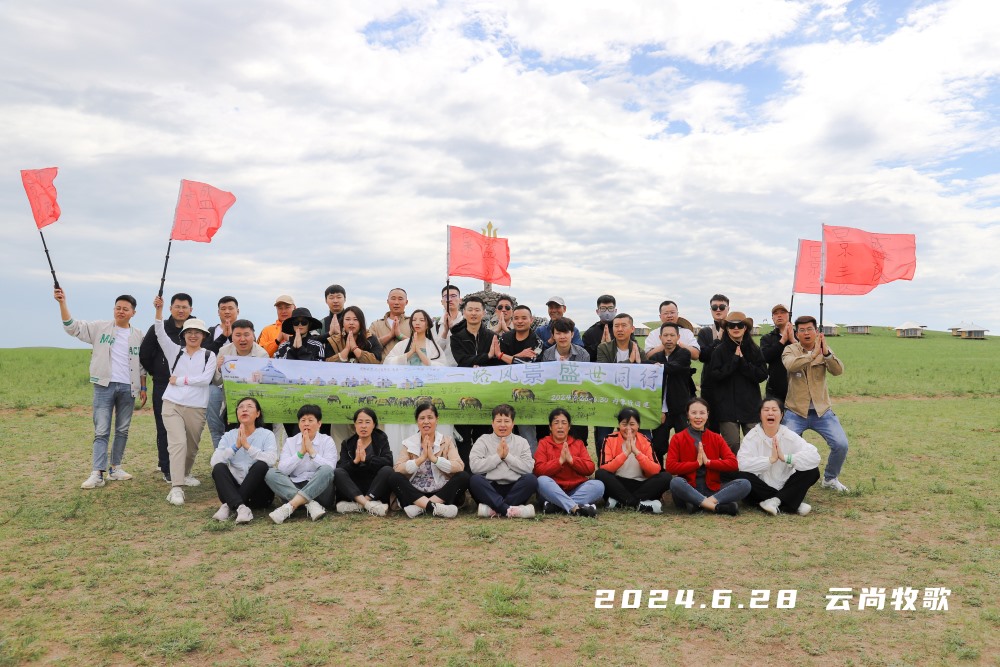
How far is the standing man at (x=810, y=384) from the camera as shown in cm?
857

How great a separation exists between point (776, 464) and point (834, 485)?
70.5 inches

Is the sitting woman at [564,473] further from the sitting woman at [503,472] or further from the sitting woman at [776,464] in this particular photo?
the sitting woman at [776,464]

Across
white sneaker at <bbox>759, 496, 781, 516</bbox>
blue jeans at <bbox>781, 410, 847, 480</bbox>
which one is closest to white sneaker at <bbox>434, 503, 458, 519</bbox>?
white sneaker at <bbox>759, 496, 781, 516</bbox>

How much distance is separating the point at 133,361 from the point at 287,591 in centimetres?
536

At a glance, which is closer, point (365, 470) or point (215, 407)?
point (365, 470)

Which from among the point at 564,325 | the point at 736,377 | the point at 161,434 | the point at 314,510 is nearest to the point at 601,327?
the point at 564,325

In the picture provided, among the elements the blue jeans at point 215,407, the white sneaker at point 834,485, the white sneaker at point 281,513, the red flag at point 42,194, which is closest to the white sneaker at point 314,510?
the white sneaker at point 281,513

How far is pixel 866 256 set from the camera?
9.34 m

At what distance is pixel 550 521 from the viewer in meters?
7.21

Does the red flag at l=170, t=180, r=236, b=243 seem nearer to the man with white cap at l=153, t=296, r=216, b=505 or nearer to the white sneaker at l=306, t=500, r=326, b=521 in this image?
the man with white cap at l=153, t=296, r=216, b=505

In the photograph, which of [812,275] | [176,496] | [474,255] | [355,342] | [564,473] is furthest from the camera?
[474,255]

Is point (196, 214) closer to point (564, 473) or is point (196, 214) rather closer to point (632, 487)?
point (564, 473)

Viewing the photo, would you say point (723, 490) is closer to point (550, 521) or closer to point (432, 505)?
point (550, 521)

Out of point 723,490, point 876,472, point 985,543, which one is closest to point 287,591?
point 723,490
